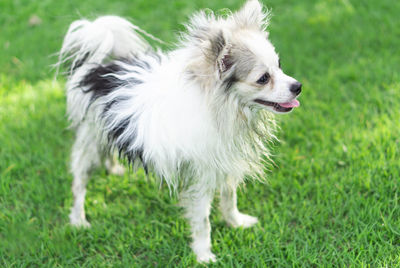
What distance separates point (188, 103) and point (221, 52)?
1.28 feet

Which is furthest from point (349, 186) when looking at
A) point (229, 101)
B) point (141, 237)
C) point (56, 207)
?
point (56, 207)

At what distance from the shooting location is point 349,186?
3332 mm

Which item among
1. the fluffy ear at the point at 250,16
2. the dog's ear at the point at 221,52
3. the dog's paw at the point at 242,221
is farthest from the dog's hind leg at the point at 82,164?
the fluffy ear at the point at 250,16

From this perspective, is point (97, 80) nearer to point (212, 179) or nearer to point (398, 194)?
point (212, 179)

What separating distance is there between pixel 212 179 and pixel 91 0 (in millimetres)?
5230

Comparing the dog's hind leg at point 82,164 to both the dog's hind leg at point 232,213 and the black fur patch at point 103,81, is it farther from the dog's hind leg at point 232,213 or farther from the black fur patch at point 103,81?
the dog's hind leg at point 232,213

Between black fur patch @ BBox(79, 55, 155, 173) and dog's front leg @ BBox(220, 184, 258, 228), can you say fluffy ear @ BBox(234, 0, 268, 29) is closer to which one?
black fur patch @ BBox(79, 55, 155, 173)

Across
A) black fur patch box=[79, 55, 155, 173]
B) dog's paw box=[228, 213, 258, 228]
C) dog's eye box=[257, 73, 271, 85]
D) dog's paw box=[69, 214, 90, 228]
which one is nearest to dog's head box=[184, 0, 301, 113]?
dog's eye box=[257, 73, 271, 85]

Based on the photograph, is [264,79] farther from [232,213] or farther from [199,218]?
[232,213]

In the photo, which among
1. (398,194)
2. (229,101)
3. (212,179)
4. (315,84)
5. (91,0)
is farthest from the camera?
(91,0)

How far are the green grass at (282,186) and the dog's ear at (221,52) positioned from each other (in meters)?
0.61

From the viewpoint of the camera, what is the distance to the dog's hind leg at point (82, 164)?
3.22 m

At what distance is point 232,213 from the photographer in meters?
3.16

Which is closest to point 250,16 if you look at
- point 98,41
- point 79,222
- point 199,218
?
point 98,41
